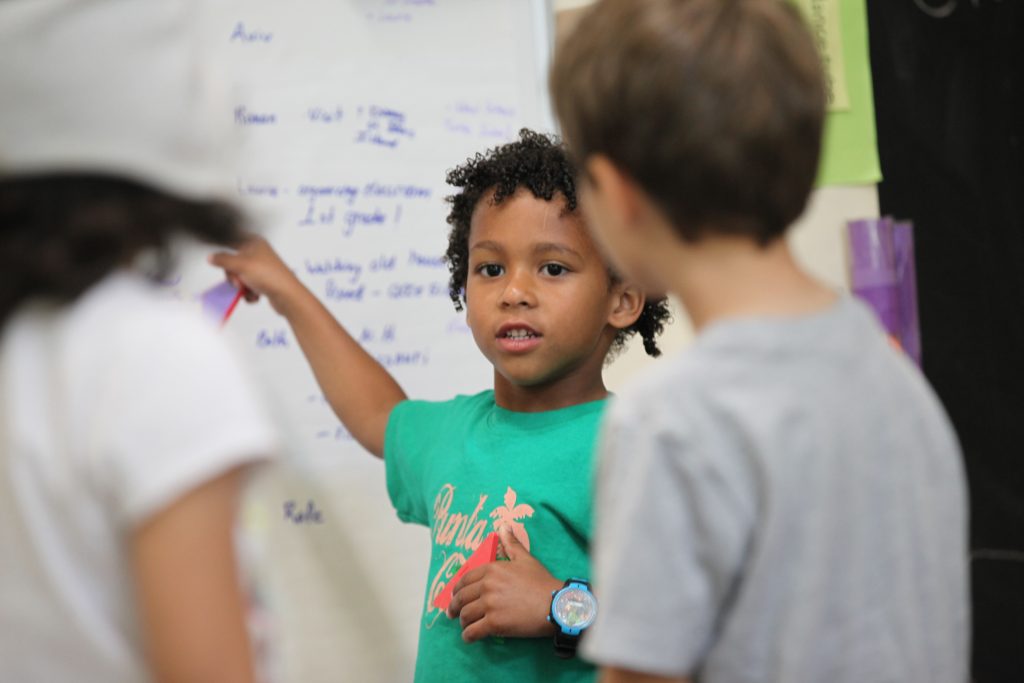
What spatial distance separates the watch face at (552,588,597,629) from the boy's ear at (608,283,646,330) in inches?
13.9

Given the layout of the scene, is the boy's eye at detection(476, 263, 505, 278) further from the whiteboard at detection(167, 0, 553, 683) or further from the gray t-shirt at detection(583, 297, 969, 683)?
the gray t-shirt at detection(583, 297, 969, 683)

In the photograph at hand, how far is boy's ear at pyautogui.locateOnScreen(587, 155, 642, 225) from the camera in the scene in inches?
31.1

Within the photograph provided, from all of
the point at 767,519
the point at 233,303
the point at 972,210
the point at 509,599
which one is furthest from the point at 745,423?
the point at 972,210

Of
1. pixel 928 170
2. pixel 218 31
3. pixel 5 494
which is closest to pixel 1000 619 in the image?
pixel 928 170

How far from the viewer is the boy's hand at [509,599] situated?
111 cm

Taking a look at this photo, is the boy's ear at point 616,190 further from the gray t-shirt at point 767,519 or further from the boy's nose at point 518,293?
Answer: the boy's nose at point 518,293

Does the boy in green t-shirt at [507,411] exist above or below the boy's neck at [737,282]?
below

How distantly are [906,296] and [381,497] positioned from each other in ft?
3.27

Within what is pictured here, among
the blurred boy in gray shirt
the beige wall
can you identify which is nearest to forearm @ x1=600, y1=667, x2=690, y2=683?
the blurred boy in gray shirt

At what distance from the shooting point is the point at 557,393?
1289mm

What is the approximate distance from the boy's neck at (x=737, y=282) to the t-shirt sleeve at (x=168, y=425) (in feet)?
1.08

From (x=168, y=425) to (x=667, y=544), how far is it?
13.0 inches

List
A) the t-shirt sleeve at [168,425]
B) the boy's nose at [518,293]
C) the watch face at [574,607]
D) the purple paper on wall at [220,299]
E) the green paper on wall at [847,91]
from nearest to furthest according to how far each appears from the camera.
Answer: the t-shirt sleeve at [168,425] → the watch face at [574,607] → the boy's nose at [518,293] → the purple paper on wall at [220,299] → the green paper on wall at [847,91]

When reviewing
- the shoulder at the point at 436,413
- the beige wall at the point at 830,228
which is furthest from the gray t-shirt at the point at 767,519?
the beige wall at the point at 830,228
